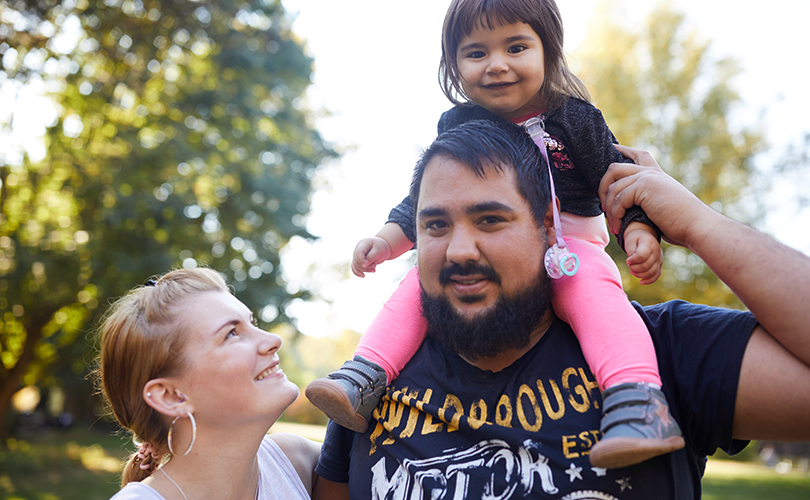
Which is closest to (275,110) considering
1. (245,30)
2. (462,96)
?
(245,30)

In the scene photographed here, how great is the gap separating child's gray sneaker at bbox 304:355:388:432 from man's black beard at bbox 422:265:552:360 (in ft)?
1.01

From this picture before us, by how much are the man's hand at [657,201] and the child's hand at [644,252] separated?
5 centimetres

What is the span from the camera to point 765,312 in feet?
4.96

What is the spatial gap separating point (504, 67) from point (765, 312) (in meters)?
1.27

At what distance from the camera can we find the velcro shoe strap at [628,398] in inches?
59.5

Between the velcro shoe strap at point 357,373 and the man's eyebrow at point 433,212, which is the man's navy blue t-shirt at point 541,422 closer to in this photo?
the velcro shoe strap at point 357,373

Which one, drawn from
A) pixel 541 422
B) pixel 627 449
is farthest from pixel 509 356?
pixel 627 449

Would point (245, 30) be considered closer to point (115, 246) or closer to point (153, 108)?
point (153, 108)

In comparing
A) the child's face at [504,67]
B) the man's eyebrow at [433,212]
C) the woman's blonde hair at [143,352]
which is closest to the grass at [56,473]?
the woman's blonde hair at [143,352]

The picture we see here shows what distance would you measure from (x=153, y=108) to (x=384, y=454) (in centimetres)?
1257

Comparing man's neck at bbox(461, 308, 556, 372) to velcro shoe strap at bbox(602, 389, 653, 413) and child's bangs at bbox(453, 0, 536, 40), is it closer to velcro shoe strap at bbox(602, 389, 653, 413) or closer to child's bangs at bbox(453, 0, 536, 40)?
velcro shoe strap at bbox(602, 389, 653, 413)

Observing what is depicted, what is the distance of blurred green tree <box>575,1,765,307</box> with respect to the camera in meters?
14.7

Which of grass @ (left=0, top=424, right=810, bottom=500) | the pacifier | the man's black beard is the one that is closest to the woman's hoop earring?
the man's black beard

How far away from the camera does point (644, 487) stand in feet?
5.24
